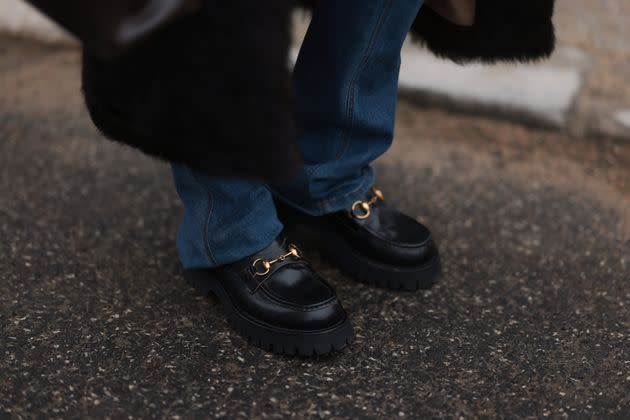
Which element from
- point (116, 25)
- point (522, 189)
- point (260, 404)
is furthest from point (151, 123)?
point (522, 189)

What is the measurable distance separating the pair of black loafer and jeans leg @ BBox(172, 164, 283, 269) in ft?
0.08

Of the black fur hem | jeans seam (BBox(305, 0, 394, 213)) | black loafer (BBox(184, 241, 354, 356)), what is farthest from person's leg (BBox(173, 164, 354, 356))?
the black fur hem

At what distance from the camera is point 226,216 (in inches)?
51.8

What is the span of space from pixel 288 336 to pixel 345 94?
1.36 feet

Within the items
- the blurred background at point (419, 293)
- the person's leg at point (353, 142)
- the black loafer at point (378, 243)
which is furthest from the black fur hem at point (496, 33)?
the blurred background at point (419, 293)

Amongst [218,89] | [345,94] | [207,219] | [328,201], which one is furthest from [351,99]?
[218,89]

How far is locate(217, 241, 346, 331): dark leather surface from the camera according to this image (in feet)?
4.26

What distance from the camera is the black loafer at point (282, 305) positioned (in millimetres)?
1295

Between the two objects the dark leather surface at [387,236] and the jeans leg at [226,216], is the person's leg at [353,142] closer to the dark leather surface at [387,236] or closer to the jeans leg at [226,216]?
the dark leather surface at [387,236]

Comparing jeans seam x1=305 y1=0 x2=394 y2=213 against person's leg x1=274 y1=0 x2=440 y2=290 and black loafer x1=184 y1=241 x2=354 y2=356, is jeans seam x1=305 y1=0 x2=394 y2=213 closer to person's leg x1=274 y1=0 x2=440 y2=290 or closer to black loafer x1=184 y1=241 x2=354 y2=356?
person's leg x1=274 y1=0 x2=440 y2=290

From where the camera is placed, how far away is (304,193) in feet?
4.74

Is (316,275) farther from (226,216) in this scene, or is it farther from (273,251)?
(226,216)

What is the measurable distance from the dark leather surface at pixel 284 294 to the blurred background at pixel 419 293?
0.22 feet

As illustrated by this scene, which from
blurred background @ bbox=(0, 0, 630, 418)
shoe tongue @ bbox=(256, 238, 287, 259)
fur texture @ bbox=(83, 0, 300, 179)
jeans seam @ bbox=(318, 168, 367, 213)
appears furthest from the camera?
jeans seam @ bbox=(318, 168, 367, 213)
